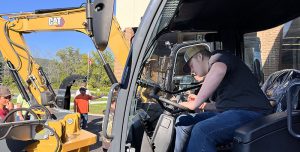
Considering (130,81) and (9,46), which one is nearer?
(130,81)

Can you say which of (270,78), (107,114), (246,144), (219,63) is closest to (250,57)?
(270,78)

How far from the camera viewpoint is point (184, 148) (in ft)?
9.58

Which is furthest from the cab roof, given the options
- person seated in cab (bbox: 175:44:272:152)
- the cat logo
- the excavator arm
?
the cat logo

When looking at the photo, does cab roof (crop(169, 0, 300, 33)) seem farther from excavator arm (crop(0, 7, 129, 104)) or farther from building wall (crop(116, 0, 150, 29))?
building wall (crop(116, 0, 150, 29))

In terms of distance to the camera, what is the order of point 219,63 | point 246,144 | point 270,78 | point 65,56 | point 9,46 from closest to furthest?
point 246,144
point 219,63
point 270,78
point 9,46
point 65,56

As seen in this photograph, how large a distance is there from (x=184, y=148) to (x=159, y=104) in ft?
1.36

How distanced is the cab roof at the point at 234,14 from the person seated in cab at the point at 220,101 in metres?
0.39

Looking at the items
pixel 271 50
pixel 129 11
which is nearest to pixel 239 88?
pixel 271 50

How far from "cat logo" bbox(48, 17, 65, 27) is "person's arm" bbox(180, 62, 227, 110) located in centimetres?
554

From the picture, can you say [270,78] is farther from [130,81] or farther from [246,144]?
[130,81]

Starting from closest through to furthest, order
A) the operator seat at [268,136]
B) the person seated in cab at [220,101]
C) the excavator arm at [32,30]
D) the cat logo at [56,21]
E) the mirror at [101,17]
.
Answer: the mirror at [101,17] → the operator seat at [268,136] → the person seated in cab at [220,101] → the excavator arm at [32,30] → the cat logo at [56,21]

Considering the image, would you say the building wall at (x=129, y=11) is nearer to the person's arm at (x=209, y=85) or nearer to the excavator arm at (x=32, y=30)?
the excavator arm at (x=32, y=30)

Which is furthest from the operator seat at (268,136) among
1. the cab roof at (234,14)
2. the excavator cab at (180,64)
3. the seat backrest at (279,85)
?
the cab roof at (234,14)

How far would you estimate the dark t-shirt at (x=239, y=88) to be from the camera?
2955 millimetres
